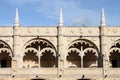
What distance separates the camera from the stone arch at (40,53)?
171 feet

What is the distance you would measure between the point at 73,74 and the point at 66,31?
686 centimetres

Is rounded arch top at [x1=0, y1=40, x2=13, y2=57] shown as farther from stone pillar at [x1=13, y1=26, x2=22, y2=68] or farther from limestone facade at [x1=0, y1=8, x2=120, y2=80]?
stone pillar at [x1=13, y1=26, x2=22, y2=68]

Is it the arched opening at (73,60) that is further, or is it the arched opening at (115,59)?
the arched opening at (73,60)

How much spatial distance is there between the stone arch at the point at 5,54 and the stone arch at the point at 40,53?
7.33 ft

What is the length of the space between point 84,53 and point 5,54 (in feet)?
38.8

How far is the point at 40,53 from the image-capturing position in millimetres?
52094

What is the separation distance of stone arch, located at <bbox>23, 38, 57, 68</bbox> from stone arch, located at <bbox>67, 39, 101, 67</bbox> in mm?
2579

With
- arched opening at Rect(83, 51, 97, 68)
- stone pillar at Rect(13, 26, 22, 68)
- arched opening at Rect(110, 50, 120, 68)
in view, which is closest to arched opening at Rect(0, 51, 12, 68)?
stone pillar at Rect(13, 26, 22, 68)

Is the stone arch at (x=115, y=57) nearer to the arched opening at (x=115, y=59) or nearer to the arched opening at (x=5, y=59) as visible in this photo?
the arched opening at (x=115, y=59)

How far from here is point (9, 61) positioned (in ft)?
Answer: 179

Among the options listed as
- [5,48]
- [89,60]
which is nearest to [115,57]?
[89,60]

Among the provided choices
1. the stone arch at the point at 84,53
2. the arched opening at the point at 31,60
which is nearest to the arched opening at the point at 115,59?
the stone arch at the point at 84,53

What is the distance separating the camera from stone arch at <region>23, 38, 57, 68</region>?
5212 cm

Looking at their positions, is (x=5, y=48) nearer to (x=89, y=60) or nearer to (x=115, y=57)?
(x=89, y=60)
